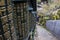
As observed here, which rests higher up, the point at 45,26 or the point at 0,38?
the point at 0,38

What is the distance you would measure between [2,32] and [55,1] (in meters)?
13.9

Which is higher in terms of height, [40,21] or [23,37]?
[23,37]

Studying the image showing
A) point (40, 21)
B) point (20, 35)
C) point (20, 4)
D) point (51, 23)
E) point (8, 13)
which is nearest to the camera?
point (8, 13)

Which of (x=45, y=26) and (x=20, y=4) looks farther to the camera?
(x=45, y=26)

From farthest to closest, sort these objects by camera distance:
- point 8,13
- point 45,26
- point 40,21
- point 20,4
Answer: point 40,21 < point 45,26 < point 20,4 < point 8,13

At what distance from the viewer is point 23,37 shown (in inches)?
97.0

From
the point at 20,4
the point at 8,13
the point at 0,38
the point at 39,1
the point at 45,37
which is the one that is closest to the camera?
the point at 0,38

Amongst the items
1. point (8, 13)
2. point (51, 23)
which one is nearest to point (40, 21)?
point (51, 23)

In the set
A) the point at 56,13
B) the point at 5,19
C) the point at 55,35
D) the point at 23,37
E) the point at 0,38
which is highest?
the point at 5,19

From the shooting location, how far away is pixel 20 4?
87.3 inches

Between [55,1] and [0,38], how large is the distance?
1398 centimetres

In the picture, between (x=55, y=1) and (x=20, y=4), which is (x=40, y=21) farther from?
(x=20, y=4)

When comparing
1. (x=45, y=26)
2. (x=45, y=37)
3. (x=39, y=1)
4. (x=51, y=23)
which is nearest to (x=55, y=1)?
(x=39, y=1)

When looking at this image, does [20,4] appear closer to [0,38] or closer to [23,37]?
[23,37]
